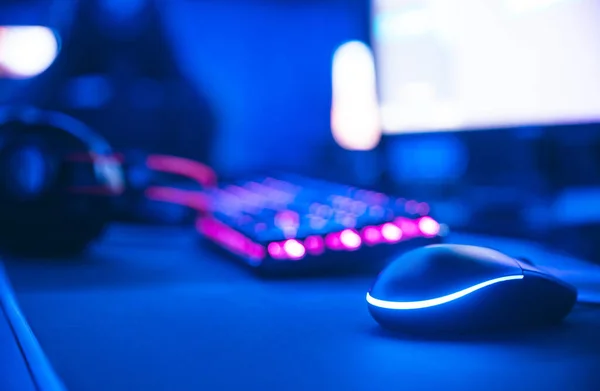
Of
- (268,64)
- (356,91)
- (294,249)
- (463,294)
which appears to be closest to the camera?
(463,294)

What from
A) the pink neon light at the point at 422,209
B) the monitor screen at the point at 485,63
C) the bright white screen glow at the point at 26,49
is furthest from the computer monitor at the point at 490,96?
the bright white screen glow at the point at 26,49

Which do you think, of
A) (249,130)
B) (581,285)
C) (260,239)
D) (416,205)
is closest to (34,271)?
(260,239)

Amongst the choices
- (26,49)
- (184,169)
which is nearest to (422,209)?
(184,169)

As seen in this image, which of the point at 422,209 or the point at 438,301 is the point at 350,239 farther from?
the point at 438,301

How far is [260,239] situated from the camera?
1.76 feet

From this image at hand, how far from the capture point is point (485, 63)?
28.1 inches

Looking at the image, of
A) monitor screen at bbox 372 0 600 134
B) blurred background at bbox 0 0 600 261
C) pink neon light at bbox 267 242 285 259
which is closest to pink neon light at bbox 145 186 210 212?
blurred background at bbox 0 0 600 261

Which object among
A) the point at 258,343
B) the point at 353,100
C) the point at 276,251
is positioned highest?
the point at 353,100

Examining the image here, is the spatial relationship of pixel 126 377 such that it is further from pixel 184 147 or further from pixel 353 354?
pixel 184 147

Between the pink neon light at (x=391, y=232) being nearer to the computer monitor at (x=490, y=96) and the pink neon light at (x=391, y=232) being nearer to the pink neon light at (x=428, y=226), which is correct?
the pink neon light at (x=428, y=226)

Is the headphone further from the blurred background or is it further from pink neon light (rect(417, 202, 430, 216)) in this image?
pink neon light (rect(417, 202, 430, 216))

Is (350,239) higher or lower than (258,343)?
higher

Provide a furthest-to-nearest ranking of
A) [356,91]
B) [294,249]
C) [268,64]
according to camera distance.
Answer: [268,64]
[356,91]
[294,249]

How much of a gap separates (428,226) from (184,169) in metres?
0.47
